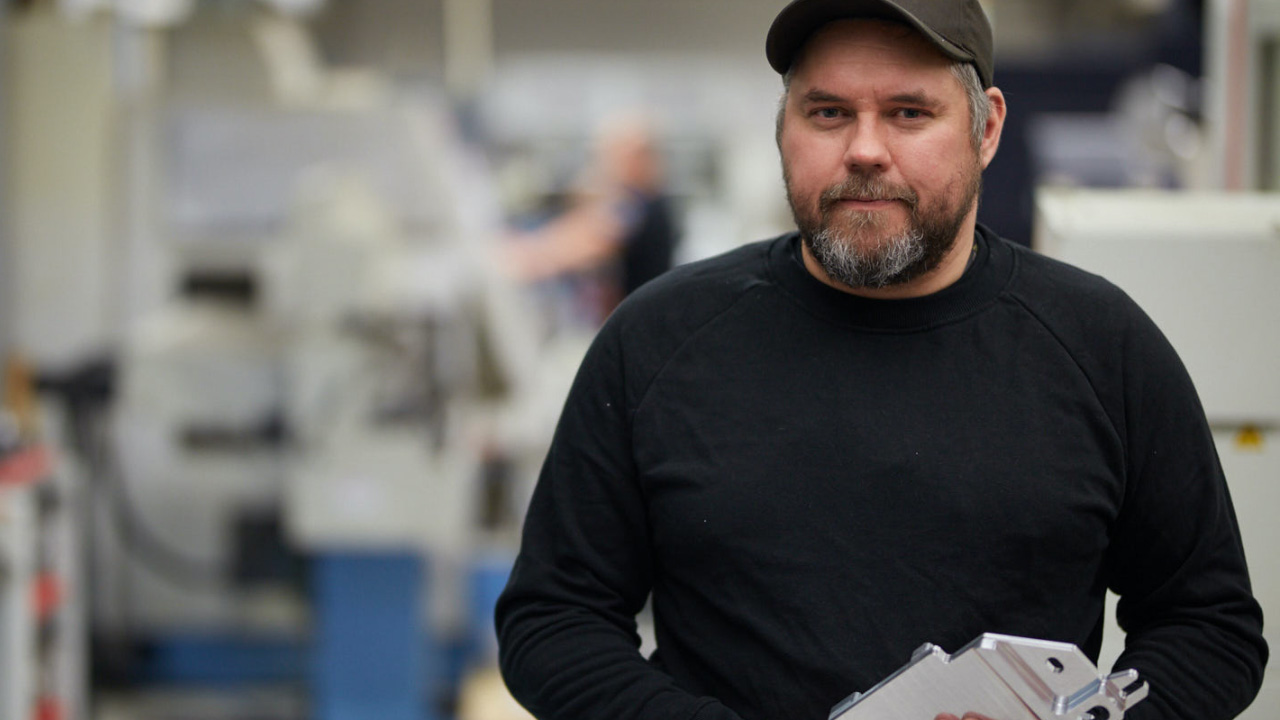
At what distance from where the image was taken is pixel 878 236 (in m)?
1.26

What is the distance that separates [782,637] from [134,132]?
11.5 feet

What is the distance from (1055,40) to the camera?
762 centimetres

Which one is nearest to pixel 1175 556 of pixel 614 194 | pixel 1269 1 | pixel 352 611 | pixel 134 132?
pixel 1269 1

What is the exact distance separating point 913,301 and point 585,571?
39 centimetres

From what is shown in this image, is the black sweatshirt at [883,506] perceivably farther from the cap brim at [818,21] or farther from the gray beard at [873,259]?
the cap brim at [818,21]

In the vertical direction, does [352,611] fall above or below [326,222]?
below

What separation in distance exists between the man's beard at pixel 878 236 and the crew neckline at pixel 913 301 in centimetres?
3

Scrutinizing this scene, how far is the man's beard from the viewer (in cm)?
126

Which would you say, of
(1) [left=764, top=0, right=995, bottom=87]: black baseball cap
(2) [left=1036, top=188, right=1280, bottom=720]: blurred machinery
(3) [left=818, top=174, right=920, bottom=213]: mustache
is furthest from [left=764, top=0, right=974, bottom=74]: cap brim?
(2) [left=1036, top=188, right=1280, bottom=720]: blurred machinery

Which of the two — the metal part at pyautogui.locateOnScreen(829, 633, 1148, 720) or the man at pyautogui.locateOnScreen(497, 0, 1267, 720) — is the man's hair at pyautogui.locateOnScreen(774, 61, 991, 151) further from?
the metal part at pyautogui.locateOnScreen(829, 633, 1148, 720)

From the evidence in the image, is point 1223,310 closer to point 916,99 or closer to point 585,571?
point 916,99

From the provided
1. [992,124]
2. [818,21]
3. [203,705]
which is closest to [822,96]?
[818,21]

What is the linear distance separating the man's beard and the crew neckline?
33 mm

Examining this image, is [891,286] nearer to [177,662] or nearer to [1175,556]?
[1175,556]
